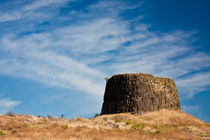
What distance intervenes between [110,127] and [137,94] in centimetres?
1347

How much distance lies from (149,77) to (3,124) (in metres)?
26.3

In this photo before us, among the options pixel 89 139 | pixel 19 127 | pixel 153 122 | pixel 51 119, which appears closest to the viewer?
pixel 89 139

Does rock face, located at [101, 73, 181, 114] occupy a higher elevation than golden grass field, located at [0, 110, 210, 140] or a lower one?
higher

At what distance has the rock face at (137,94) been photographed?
40.1m

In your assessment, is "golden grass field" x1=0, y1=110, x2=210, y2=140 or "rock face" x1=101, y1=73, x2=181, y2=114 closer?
"golden grass field" x1=0, y1=110, x2=210, y2=140

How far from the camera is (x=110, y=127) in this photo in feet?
92.0

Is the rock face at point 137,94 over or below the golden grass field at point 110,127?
over

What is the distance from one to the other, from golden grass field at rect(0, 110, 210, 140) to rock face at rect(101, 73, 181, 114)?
5.88ft

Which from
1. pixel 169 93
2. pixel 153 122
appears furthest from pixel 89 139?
pixel 169 93

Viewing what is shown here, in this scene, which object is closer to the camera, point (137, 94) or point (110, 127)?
point (110, 127)

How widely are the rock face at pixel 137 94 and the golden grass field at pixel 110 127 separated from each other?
1.79 metres

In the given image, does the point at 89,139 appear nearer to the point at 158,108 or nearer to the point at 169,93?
the point at 158,108

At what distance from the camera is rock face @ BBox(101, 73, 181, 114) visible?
131 ft

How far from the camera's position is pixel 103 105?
147 ft
